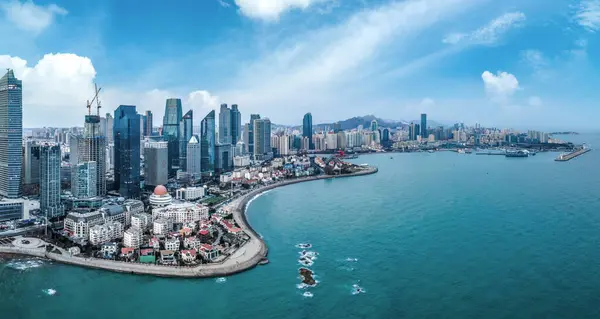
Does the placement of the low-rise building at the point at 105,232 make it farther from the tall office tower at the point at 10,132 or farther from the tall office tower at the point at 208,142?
the tall office tower at the point at 208,142

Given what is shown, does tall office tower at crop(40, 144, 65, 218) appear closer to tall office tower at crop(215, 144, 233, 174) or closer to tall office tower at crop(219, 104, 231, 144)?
tall office tower at crop(215, 144, 233, 174)

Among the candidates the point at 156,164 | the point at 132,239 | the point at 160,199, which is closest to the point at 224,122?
the point at 156,164

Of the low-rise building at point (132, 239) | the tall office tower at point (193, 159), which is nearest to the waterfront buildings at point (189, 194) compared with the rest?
the tall office tower at point (193, 159)

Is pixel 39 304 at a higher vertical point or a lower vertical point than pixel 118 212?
lower

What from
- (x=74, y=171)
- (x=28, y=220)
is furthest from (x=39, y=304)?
(x=74, y=171)

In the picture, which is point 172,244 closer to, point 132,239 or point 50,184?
point 132,239

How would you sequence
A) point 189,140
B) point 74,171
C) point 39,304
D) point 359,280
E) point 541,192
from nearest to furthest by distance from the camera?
point 39,304 → point 359,280 → point 74,171 → point 541,192 → point 189,140

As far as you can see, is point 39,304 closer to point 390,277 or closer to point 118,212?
point 118,212
